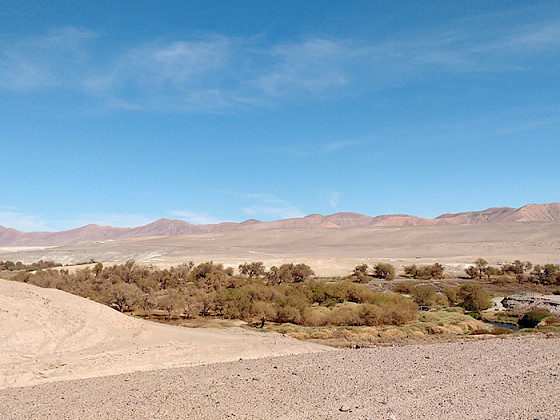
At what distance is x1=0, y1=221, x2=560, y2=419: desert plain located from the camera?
27.5 ft

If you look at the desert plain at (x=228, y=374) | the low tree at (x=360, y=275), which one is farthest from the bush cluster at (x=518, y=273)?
the desert plain at (x=228, y=374)

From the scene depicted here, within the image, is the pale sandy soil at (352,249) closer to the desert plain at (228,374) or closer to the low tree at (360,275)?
the low tree at (360,275)

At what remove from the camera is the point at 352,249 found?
313ft

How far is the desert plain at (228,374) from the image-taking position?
8.39 metres

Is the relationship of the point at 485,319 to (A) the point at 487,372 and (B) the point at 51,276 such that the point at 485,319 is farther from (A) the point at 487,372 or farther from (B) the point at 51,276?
(B) the point at 51,276

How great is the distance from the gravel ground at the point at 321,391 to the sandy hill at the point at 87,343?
2.14 m

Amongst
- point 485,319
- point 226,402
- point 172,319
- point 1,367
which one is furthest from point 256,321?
point 226,402

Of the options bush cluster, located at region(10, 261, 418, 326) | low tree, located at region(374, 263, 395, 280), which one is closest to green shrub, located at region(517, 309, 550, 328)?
bush cluster, located at region(10, 261, 418, 326)

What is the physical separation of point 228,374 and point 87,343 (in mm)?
7138

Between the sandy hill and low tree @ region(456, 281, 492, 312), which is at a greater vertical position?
the sandy hill

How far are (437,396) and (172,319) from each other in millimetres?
20910

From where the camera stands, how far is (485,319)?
28781 millimetres

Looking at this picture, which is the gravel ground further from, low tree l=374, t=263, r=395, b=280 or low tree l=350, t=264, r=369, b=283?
low tree l=374, t=263, r=395, b=280

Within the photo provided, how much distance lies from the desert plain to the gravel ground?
2 centimetres
